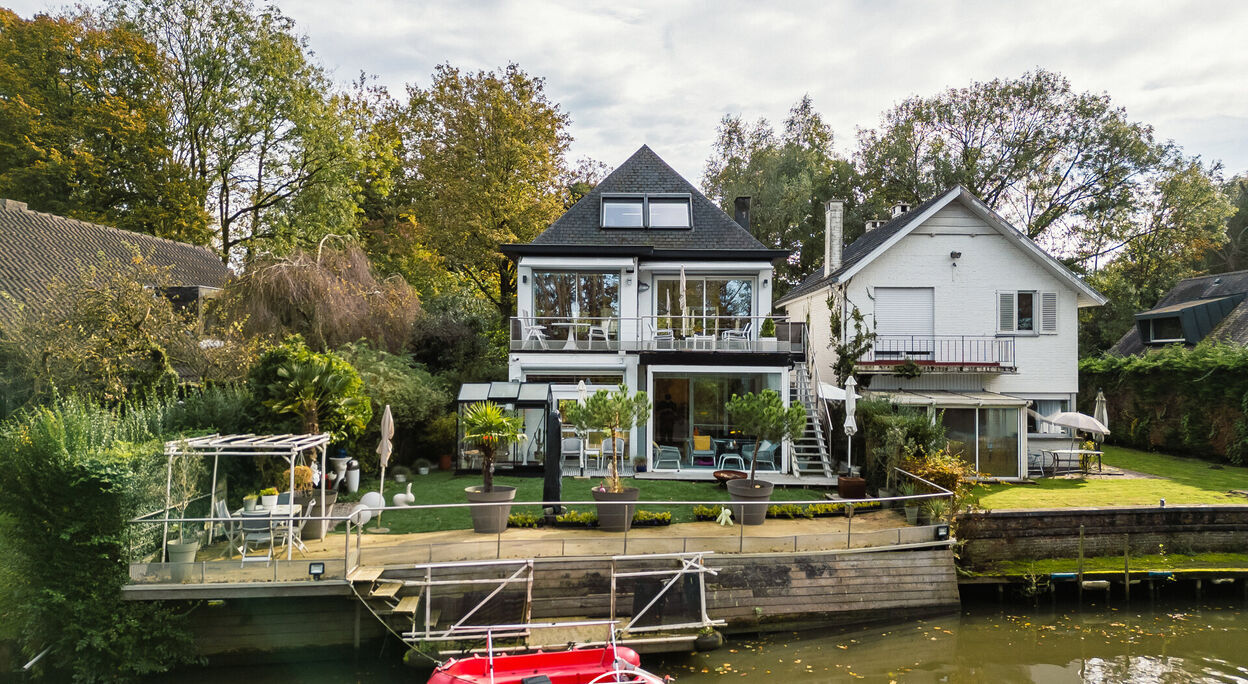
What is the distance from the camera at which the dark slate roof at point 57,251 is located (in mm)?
18469

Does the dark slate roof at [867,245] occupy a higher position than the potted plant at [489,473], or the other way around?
the dark slate roof at [867,245]

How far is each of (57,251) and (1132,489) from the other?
31.0 meters

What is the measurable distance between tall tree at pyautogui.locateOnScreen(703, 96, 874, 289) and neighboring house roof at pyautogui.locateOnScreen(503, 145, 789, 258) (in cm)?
1409

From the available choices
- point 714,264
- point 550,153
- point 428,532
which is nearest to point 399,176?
point 550,153

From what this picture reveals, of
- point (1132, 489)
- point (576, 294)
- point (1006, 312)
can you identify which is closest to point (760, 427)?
point (576, 294)

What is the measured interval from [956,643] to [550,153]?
26.7 m

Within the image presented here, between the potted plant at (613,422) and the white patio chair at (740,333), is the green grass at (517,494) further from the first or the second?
the white patio chair at (740,333)

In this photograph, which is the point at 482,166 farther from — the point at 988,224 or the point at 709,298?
the point at 988,224

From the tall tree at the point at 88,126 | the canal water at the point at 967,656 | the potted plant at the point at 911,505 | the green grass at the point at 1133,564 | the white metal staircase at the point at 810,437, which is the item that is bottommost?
the canal water at the point at 967,656

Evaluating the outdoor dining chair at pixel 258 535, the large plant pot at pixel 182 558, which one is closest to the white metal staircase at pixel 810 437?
the outdoor dining chair at pixel 258 535

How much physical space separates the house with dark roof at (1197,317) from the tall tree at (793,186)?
1361 centimetres

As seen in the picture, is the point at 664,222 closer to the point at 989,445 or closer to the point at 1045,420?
the point at 989,445

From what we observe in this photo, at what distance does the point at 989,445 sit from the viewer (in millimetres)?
19031

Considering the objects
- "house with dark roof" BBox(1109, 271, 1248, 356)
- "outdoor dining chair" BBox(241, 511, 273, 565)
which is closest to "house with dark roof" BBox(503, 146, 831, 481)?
"outdoor dining chair" BBox(241, 511, 273, 565)
